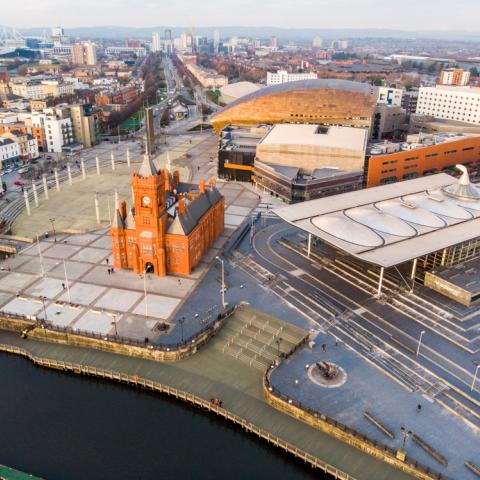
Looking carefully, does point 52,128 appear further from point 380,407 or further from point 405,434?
point 405,434

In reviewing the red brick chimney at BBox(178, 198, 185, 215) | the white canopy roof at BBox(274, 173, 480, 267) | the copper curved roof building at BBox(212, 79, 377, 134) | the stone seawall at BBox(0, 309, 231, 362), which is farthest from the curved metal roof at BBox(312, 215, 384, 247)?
the copper curved roof building at BBox(212, 79, 377, 134)

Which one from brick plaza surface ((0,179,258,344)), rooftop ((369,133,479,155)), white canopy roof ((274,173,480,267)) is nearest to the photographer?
brick plaza surface ((0,179,258,344))

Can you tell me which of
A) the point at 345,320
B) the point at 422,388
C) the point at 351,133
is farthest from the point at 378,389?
the point at 351,133

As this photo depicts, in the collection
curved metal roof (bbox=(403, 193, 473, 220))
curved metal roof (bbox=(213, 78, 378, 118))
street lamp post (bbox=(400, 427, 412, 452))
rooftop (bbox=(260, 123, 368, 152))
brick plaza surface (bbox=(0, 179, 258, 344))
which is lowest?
brick plaza surface (bbox=(0, 179, 258, 344))

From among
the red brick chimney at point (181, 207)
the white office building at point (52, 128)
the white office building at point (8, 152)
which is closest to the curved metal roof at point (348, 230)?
the red brick chimney at point (181, 207)

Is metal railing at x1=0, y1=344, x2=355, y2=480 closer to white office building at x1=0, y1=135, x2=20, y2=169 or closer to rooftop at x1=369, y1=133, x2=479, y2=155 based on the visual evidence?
white office building at x1=0, y1=135, x2=20, y2=169

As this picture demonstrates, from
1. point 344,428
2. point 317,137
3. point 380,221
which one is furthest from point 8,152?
point 344,428

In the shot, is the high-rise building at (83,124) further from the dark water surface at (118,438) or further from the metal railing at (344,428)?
the metal railing at (344,428)
